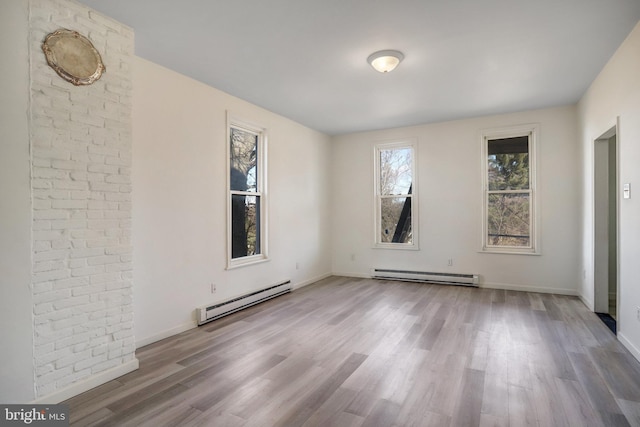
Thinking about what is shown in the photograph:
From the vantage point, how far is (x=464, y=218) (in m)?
5.65

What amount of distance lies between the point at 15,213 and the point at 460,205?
561cm

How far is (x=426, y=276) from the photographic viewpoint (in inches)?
231

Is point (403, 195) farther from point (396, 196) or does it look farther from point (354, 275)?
point (354, 275)

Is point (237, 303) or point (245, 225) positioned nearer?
point (237, 303)

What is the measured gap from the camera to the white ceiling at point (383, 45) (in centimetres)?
250

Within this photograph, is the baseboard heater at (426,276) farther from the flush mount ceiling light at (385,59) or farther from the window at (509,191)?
Answer: the flush mount ceiling light at (385,59)

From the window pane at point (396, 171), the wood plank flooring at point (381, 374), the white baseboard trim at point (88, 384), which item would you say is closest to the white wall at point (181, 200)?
the wood plank flooring at point (381, 374)

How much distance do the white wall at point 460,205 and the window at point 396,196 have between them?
14cm

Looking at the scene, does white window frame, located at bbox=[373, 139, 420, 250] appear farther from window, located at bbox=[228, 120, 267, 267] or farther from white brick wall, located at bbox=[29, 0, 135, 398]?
white brick wall, located at bbox=[29, 0, 135, 398]

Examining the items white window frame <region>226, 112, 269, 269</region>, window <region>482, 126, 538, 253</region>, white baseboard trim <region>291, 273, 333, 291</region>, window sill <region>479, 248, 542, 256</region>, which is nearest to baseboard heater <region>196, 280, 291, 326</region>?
white baseboard trim <region>291, 273, 333, 291</region>

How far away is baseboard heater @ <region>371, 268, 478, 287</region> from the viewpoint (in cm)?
556

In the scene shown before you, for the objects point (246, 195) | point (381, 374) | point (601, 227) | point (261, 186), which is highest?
point (261, 186)

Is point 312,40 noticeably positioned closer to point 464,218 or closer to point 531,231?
point 464,218

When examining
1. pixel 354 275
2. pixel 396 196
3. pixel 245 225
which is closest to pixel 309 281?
pixel 354 275
